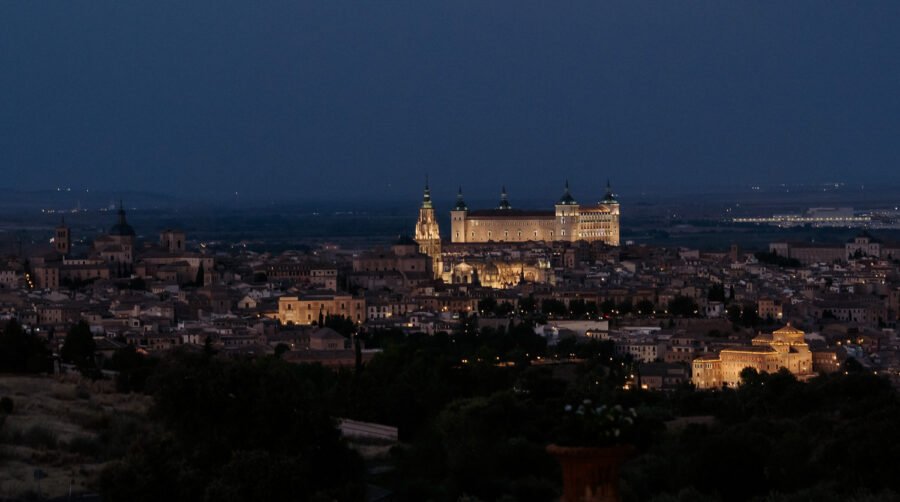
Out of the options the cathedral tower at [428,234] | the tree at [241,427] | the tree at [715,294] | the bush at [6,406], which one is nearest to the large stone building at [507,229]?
the cathedral tower at [428,234]

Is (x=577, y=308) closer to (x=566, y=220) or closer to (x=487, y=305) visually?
(x=487, y=305)

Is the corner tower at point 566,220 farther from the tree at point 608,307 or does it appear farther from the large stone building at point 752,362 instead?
the large stone building at point 752,362

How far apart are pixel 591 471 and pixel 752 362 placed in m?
31.1

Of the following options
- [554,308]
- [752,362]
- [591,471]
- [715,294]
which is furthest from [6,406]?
[715,294]

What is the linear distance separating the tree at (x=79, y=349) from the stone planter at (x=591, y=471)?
67.5ft

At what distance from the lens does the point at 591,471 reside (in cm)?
697

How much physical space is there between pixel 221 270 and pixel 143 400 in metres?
38.3

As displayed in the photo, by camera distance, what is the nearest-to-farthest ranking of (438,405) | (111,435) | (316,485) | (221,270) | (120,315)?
(316,485), (111,435), (438,405), (120,315), (221,270)

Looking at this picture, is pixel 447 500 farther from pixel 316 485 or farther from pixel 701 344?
pixel 701 344

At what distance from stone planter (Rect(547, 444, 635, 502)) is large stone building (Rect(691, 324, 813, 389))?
2893cm

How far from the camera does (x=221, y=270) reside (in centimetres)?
5834

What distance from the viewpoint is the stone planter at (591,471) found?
22.8 ft

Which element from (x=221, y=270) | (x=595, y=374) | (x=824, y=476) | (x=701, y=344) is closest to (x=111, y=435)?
(x=824, y=476)

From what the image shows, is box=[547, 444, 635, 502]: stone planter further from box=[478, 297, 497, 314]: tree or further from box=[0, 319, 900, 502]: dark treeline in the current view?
box=[478, 297, 497, 314]: tree
